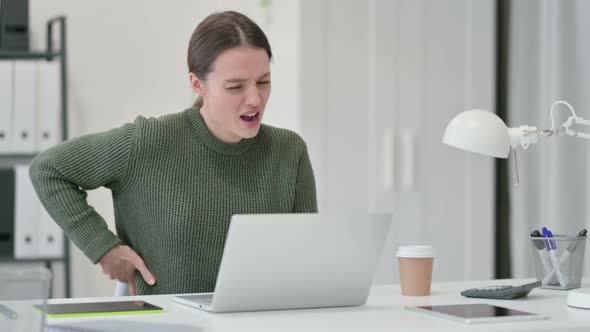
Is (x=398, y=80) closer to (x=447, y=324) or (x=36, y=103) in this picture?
(x=36, y=103)

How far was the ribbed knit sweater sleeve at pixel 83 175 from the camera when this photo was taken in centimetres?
213

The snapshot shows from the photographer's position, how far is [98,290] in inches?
142

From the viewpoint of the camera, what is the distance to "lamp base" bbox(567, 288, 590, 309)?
167 cm

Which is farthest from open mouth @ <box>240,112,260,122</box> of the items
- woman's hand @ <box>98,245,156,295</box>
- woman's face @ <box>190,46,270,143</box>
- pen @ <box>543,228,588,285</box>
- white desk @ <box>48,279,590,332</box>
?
pen @ <box>543,228,588,285</box>

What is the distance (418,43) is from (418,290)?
168cm

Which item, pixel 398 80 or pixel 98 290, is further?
pixel 98 290

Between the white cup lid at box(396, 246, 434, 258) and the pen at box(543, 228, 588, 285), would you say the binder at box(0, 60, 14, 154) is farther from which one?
the pen at box(543, 228, 588, 285)

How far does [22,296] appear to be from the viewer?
999 millimetres

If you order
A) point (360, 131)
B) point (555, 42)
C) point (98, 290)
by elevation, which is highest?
point (555, 42)

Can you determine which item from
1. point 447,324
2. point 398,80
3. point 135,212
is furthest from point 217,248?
point 398,80

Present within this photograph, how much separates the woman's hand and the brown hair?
469 millimetres

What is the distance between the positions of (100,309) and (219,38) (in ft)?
2.73

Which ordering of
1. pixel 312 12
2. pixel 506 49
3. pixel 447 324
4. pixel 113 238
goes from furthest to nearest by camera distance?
pixel 506 49 → pixel 312 12 → pixel 113 238 → pixel 447 324

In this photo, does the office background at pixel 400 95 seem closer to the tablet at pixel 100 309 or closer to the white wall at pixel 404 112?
the white wall at pixel 404 112
